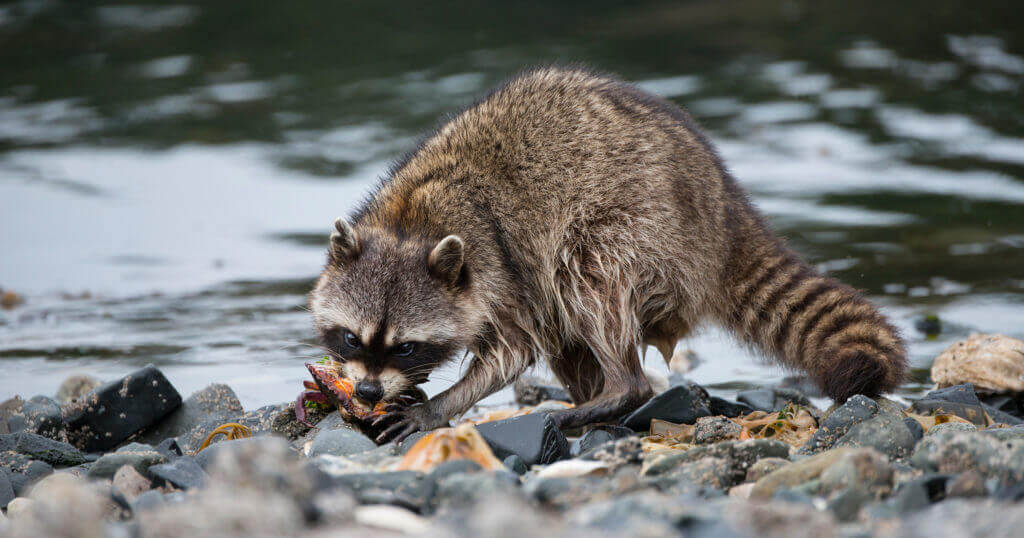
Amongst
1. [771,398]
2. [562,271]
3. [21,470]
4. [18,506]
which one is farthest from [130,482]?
[771,398]

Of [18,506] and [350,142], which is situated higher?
[350,142]

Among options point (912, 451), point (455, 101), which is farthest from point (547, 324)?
point (455, 101)

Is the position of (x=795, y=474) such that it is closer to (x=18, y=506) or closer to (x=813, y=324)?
(x=813, y=324)

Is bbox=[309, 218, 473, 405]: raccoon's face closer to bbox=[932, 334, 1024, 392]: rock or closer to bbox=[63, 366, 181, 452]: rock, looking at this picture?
bbox=[63, 366, 181, 452]: rock

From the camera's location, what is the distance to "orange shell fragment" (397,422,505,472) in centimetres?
316

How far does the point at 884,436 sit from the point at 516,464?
1249mm

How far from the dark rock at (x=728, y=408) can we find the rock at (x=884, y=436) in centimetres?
112

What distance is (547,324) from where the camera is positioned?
4.63 metres

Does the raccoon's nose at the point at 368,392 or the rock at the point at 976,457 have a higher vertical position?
the rock at the point at 976,457

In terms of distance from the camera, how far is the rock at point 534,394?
5.43 m

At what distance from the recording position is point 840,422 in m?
3.75

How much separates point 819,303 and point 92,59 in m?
12.1

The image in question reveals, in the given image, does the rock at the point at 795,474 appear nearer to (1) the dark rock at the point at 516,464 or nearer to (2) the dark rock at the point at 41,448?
(1) the dark rock at the point at 516,464

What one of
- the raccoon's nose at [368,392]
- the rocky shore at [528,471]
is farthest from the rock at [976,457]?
the raccoon's nose at [368,392]
